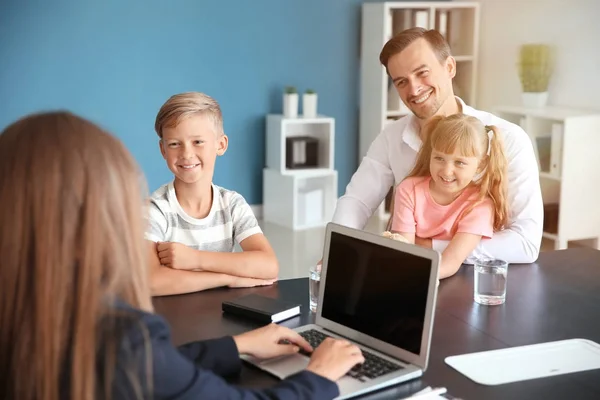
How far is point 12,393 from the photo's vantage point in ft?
3.88

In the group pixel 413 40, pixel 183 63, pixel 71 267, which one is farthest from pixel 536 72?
pixel 71 267

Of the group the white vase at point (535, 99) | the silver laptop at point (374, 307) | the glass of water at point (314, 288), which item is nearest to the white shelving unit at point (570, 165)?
the white vase at point (535, 99)

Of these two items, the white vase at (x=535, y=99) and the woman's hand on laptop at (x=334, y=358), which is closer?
the woman's hand on laptop at (x=334, y=358)

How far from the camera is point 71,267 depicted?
1134 mm

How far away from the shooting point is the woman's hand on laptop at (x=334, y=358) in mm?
1472

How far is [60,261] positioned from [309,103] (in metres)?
4.55

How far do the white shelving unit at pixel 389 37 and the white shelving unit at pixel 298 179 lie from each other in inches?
13.8

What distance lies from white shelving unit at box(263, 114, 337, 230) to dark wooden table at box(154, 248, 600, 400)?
129 inches

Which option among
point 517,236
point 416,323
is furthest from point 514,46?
point 416,323

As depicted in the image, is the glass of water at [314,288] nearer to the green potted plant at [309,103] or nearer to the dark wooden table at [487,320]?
the dark wooden table at [487,320]

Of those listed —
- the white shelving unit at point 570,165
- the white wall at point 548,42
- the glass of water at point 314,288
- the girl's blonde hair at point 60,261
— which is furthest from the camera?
the white wall at point 548,42

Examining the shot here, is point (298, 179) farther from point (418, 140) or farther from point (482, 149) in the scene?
point (482, 149)

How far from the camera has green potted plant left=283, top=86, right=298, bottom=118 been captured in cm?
553

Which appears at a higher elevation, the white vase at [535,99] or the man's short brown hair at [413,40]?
the man's short brown hair at [413,40]
